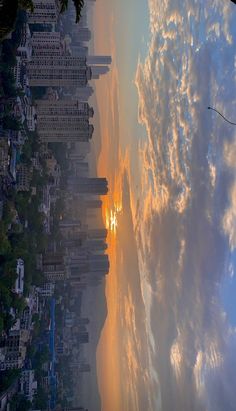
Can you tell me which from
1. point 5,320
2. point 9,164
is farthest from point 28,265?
point 9,164

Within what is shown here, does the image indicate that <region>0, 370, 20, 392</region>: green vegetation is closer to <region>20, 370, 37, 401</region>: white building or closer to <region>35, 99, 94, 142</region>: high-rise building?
<region>20, 370, 37, 401</region>: white building

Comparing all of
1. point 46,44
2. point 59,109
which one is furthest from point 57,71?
point 59,109

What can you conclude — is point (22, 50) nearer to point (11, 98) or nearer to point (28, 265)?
point (11, 98)

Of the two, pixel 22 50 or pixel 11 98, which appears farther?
pixel 22 50

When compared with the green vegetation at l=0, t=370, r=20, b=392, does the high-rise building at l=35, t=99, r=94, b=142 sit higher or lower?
higher

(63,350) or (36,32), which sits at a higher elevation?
(36,32)

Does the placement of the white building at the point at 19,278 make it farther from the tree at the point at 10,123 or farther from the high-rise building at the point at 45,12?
the high-rise building at the point at 45,12

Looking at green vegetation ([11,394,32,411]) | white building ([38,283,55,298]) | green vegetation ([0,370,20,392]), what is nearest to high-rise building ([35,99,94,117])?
white building ([38,283,55,298])
